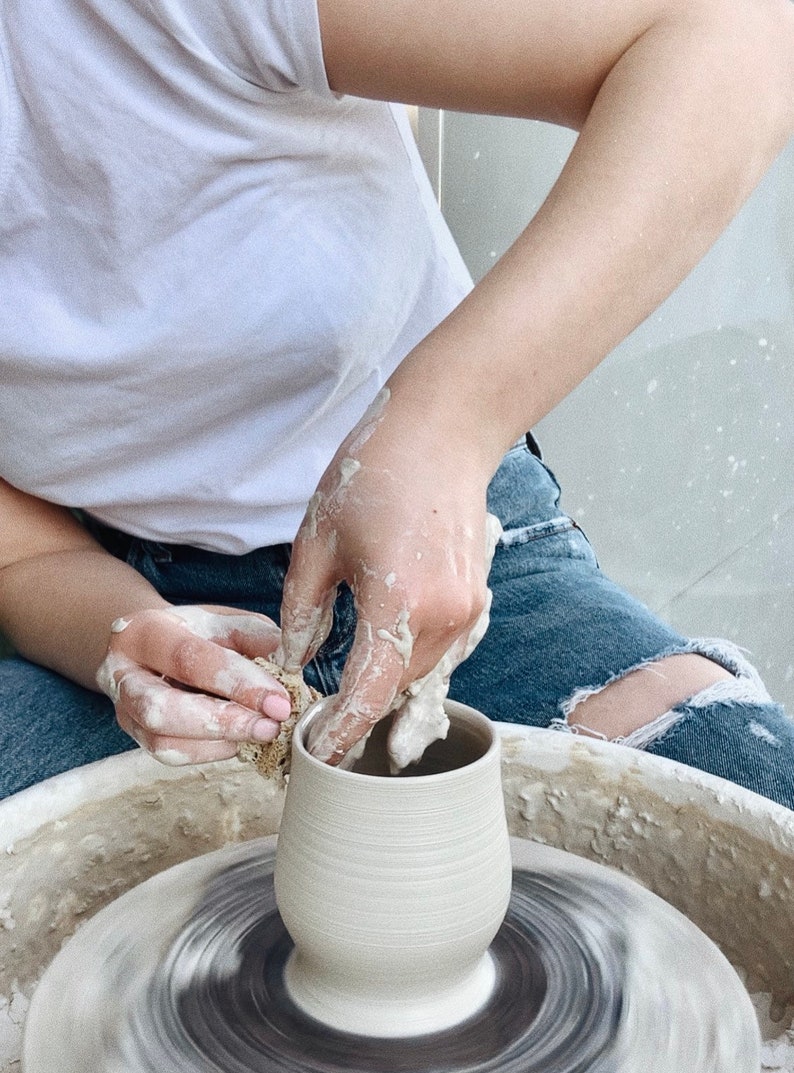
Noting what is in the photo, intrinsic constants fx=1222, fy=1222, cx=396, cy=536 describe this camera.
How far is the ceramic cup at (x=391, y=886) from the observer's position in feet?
2.42

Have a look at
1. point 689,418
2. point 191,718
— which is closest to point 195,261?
point 191,718

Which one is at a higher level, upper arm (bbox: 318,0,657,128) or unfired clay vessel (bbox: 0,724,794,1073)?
upper arm (bbox: 318,0,657,128)

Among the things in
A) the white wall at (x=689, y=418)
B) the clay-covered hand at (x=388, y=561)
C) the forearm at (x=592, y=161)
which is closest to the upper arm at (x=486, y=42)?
the forearm at (x=592, y=161)

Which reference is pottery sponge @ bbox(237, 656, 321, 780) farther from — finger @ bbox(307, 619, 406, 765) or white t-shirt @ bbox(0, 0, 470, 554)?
white t-shirt @ bbox(0, 0, 470, 554)

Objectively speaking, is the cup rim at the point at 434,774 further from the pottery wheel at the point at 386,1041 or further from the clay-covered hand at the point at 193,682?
the pottery wheel at the point at 386,1041

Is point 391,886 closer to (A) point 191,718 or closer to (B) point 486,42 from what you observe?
(A) point 191,718

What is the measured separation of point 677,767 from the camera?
983mm

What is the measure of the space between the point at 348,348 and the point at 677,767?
46 cm

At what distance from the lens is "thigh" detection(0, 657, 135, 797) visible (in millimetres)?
1076

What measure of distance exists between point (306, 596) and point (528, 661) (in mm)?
422

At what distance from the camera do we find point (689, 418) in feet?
7.30

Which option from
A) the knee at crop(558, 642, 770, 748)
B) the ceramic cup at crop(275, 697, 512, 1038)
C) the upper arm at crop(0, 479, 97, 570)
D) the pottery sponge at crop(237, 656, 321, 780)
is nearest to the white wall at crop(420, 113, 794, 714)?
the upper arm at crop(0, 479, 97, 570)

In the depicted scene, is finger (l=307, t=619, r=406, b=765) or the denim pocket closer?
finger (l=307, t=619, r=406, b=765)

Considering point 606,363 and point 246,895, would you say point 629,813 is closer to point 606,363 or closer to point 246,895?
point 246,895
